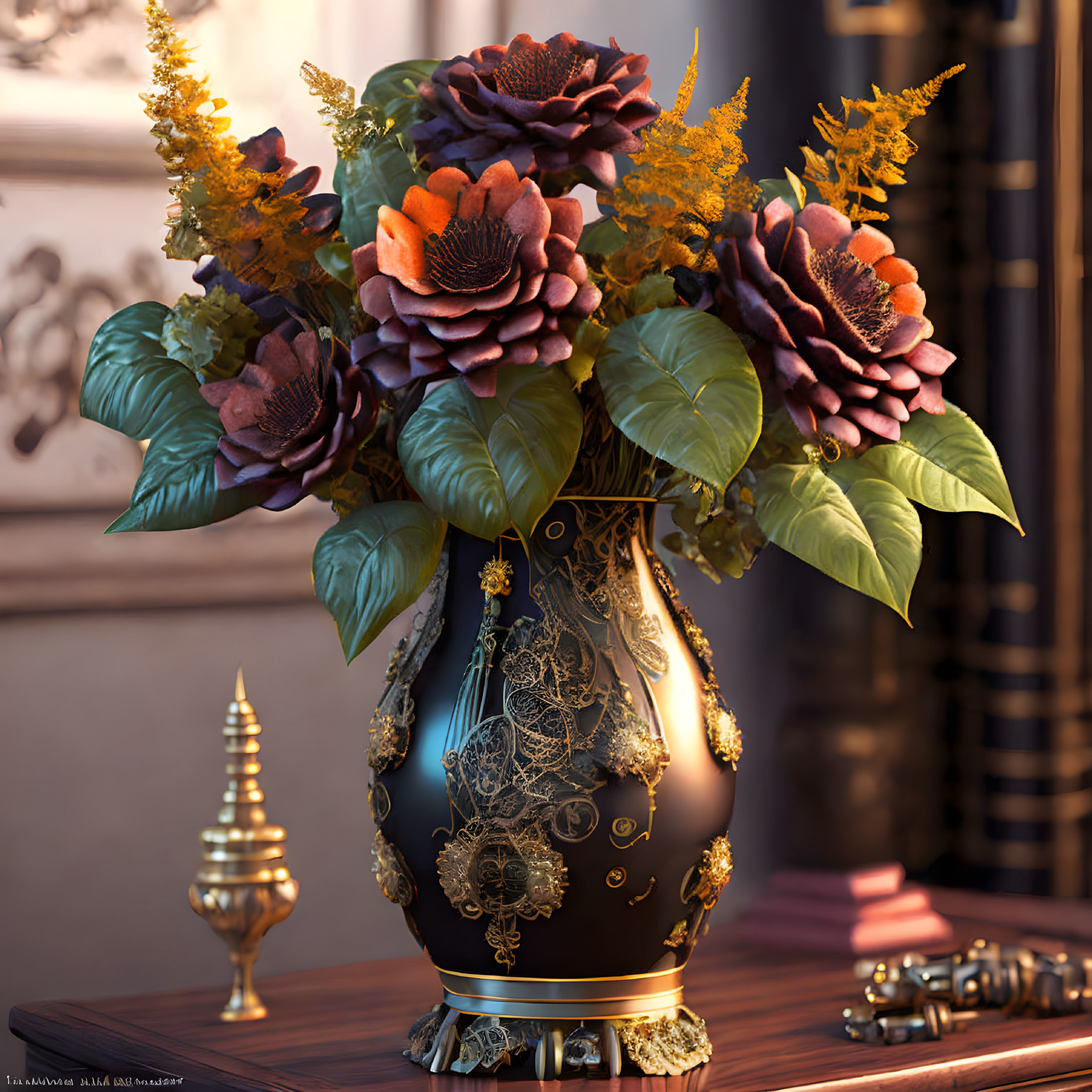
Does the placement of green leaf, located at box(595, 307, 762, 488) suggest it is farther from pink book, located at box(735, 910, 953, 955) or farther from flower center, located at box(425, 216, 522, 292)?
pink book, located at box(735, 910, 953, 955)

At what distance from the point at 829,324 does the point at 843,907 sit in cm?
73

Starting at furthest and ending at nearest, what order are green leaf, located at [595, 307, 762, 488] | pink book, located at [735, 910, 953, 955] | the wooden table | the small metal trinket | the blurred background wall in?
pink book, located at [735, 910, 953, 955], the blurred background wall, the small metal trinket, the wooden table, green leaf, located at [595, 307, 762, 488]

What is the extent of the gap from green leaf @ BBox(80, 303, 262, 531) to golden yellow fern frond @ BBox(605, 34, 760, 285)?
231 millimetres

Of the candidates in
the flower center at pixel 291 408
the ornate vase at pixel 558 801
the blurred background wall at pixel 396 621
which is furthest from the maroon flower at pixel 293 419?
the blurred background wall at pixel 396 621

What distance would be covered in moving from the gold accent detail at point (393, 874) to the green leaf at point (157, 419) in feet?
0.64

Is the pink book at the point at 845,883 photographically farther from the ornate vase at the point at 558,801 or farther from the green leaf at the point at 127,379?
the green leaf at the point at 127,379

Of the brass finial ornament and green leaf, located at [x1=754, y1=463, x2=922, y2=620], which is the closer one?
green leaf, located at [x1=754, y1=463, x2=922, y2=620]

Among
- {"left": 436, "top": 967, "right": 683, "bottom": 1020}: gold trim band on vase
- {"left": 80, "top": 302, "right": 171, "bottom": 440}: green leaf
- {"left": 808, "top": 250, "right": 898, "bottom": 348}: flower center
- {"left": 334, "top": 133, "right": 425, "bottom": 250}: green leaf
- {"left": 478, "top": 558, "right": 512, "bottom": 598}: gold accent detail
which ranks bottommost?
{"left": 436, "top": 967, "right": 683, "bottom": 1020}: gold trim band on vase

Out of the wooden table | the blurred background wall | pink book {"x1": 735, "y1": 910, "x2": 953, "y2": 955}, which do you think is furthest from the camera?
pink book {"x1": 735, "y1": 910, "x2": 953, "y2": 955}

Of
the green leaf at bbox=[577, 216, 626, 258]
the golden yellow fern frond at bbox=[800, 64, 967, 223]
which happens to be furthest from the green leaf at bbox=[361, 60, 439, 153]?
the golden yellow fern frond at bbox=[800, 64, 967, 223]

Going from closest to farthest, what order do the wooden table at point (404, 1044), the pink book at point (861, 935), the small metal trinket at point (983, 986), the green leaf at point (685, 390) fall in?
1. the green leaf at point (685, 390)
2. the wooden table at point (404, 1044)
3. the small metal trinket at point (983, 986)
4. the pink book at point (861, 935)

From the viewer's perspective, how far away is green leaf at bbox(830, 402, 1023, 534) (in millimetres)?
756

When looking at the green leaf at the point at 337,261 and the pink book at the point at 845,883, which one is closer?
the green leaf at the point at 337,261

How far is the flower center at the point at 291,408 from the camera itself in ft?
2.35
